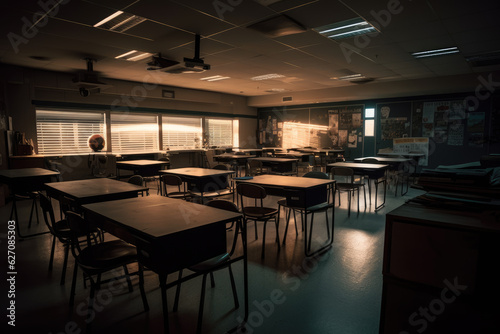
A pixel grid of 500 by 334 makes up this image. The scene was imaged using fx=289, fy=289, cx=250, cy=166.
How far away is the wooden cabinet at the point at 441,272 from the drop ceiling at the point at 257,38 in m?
2.97

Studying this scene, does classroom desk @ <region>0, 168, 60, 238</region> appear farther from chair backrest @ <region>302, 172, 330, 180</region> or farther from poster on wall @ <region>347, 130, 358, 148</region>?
poster on wall @ <region>347, 130, 358, 148</region>

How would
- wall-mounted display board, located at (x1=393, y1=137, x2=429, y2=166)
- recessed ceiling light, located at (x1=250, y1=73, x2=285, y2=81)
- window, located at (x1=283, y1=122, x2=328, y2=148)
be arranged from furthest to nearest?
window, located at (x1=283, y1=122, x2=328, y2=148) → wall-mounted display board, located at (x1=393, y1=137, x2=429, y2=166) → recessed ceiling light, located at (x1=250, y1=73, x2=285, y2=81)

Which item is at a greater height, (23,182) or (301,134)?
(301,134)

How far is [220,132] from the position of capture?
12148 mm

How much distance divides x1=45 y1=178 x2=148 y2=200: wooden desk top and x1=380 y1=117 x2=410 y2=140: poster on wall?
869 centimetres

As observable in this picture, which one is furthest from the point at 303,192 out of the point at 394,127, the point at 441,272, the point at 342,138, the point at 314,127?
the point at 314,127

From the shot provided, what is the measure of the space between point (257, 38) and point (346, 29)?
1372 mm

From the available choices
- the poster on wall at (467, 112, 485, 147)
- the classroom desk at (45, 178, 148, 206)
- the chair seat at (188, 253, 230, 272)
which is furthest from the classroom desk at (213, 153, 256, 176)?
the poster on wall at (467, 112, 485, 147)

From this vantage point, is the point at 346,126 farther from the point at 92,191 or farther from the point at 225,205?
the point at 92,191

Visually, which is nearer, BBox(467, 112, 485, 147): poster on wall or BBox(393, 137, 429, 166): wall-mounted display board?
BBox(467, 112, 485, 147): poster on wall

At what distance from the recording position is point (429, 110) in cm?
877

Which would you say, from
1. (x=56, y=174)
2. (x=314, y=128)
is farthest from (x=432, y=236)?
(x=314, y=128)

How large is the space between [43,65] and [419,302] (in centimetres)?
818

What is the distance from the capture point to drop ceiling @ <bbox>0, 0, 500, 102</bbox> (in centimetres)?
352
